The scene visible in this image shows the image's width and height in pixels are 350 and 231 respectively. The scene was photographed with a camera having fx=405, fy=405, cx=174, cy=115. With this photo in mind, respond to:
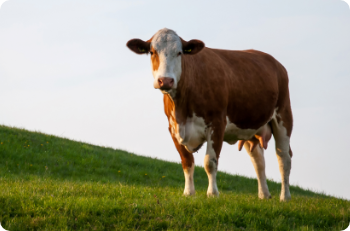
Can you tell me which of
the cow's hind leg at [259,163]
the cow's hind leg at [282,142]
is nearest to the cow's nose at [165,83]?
the cow's hind leg at [282,142]

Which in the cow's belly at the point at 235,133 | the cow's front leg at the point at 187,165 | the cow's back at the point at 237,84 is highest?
the cow's back at the point at 237,84

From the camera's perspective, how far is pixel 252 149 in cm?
1001

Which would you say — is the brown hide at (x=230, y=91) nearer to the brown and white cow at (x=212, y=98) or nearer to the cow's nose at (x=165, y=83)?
the brown and white cow at (x=212, y=98)

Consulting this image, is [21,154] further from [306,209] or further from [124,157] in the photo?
[306,209]

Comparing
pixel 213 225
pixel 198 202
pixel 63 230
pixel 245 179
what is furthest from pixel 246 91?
pixel 245 179

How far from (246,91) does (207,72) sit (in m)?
1.17

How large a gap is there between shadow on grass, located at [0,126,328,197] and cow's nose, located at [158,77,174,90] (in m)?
6.87

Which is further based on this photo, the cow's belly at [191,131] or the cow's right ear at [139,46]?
the cow's belly at [191,131]

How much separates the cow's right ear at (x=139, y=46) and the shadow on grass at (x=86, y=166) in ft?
20.5

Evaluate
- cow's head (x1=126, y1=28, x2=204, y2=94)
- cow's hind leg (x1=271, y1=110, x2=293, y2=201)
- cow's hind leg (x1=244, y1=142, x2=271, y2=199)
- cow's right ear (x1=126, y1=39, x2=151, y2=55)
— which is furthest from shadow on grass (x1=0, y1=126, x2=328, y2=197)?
cow's head (x1=126, y1=28, x2=204, y2=94)

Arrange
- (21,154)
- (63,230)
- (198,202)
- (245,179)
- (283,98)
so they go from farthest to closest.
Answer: (245,179) → (21,154) → (283,98) → (198,202) → (63,230)

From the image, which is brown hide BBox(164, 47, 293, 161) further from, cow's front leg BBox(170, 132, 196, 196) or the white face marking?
cow's front leg BBox(170, 132, 196, 196)

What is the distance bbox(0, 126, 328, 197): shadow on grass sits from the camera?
1349 centimetres

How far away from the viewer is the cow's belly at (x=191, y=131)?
770 cm
